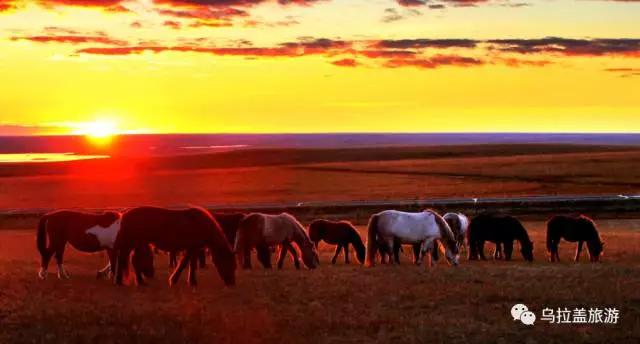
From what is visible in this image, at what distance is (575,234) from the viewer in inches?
1023

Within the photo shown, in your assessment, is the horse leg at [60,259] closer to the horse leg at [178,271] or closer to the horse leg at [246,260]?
the horse leg at [178,271]

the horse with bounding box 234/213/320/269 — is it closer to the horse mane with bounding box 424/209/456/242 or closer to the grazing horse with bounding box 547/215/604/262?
the horse mane with bounding box 424/209/456/242

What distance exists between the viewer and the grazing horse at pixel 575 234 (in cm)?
2548

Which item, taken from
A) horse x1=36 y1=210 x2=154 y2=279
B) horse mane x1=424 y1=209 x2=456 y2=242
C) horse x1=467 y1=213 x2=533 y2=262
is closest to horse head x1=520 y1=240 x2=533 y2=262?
horse x1=467 y1=213 x2=533 y2=262

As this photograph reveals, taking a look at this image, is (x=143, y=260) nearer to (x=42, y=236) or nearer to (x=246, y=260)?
(x=42, y=236)

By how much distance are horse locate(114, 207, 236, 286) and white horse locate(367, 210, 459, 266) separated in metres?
6.42

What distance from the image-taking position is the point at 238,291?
16.6m

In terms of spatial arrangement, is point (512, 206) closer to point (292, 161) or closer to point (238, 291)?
point (238, 291)

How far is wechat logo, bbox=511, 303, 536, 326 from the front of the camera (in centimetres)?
1357

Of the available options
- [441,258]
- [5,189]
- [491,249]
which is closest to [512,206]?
[491,249]

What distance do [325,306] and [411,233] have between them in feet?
28.2

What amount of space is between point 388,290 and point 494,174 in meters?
59.3

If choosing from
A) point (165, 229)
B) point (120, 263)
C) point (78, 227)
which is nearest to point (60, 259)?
point (78, 227)

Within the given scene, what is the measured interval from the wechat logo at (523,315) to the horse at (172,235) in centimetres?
640
